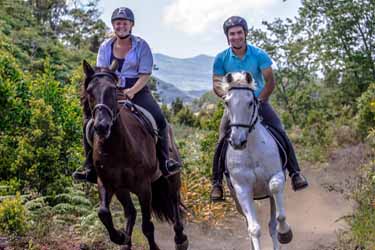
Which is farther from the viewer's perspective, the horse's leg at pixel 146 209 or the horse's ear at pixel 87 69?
the horse's leg at pixel 146 209

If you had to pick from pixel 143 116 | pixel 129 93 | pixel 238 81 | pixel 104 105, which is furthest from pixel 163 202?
pixel 238 81

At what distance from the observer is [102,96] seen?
5.81 meters

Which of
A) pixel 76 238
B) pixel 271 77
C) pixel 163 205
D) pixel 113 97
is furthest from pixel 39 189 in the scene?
pixel 271 77

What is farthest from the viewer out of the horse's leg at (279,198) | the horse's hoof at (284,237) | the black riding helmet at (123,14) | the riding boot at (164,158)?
the riding boot at (164,158)

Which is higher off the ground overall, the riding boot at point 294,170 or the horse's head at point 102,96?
the horse's head at point 102,96

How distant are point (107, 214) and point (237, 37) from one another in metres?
2.53

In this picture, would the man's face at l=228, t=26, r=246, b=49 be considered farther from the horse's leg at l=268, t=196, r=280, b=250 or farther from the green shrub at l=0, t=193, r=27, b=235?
the green shrub at l=0, t=193, r=27, b=235

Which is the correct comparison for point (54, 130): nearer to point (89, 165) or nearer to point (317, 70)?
point (89, 165)

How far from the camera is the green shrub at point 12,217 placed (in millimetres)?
7273

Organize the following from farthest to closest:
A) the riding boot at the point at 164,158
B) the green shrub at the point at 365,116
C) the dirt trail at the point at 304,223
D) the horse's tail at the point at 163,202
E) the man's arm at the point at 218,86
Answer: the green shrub at the point at 365,116 < the dirt trail at the point at 304,223 < the horse's tail at the point at 163,202 < the riding boot at the point at 164,158 < the man's arm at the point at 218,86

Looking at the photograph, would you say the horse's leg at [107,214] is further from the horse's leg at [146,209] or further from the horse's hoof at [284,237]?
the horse's hoof at [284,237]

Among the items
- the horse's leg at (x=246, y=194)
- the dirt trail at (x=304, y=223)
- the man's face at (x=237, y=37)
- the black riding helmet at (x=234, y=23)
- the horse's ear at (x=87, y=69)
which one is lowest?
the dirt trail at (x=304, y=223)

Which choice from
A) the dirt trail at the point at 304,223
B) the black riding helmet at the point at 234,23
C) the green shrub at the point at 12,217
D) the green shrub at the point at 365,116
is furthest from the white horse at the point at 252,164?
the green shrub at the point at 365,116

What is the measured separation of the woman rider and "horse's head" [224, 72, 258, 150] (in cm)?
150
